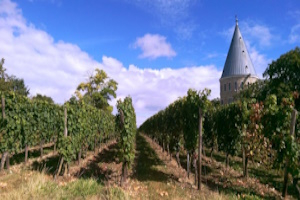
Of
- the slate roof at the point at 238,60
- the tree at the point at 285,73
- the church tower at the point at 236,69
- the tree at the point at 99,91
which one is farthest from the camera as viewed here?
the slate roof at the point at 238,60

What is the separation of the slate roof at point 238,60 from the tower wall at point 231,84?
1.11m

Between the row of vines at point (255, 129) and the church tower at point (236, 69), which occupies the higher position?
the church tower at point (236, 69)

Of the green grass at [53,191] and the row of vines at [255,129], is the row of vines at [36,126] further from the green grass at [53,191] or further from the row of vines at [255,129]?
the row of vines at [255,129]

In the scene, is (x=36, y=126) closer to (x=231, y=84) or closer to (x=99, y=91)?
(x=99, y=91)

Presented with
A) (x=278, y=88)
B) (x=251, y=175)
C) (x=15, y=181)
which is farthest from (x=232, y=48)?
(x=15, y=181)

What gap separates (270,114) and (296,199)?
312 cm

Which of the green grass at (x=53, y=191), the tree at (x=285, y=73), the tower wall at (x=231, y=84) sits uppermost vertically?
the tower wall at (x=231, y=84)

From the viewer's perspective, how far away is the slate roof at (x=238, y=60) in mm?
67875

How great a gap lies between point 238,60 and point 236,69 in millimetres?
2675

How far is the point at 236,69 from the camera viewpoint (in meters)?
68.0

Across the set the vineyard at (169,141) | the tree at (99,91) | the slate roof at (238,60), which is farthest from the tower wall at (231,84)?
the vineyard at (169,141)

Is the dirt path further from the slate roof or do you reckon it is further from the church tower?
the slate roof

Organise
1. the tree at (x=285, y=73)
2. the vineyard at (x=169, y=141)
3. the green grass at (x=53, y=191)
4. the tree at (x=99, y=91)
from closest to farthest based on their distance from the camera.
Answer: the green grass at (x=53, y=191)
the vineyard at (x=169, y=141)
the tree at (x=285, y=73)
the tree at (x=99, y=91)

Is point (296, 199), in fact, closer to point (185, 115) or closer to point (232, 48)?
point (185, 115)
